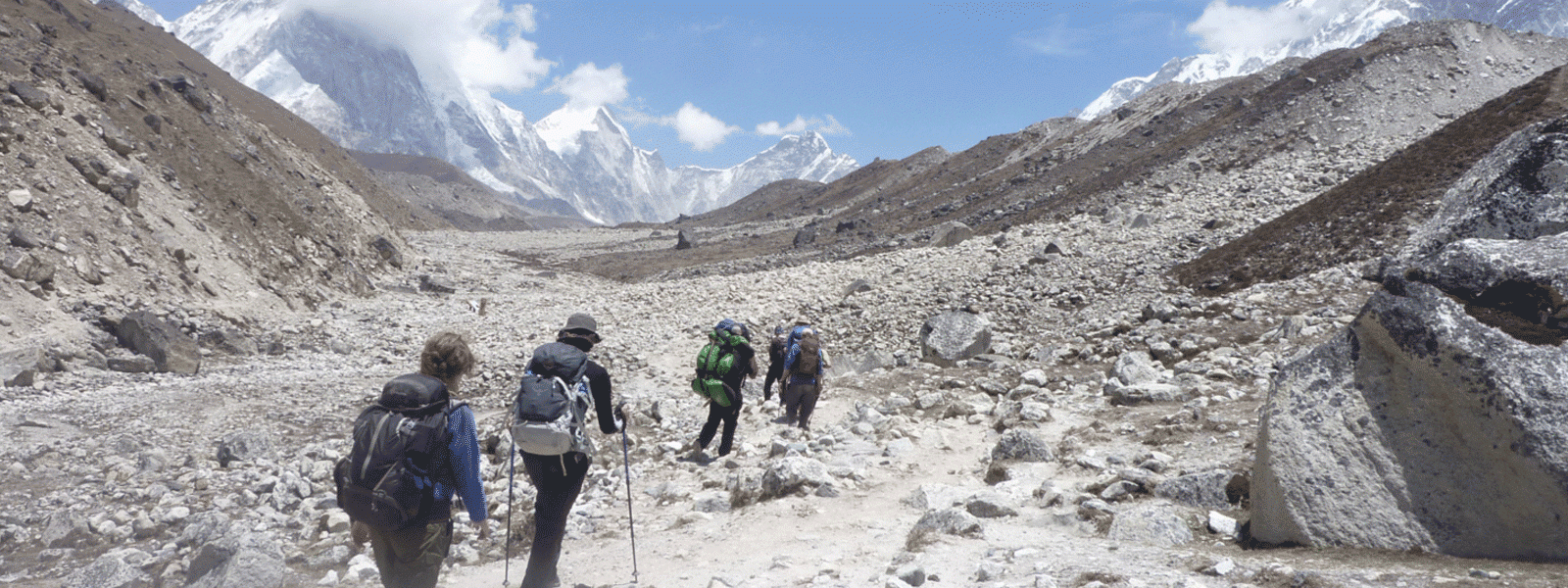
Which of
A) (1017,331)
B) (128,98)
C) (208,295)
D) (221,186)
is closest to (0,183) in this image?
(208,295)

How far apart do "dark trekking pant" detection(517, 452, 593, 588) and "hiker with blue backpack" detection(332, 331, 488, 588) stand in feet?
2.95

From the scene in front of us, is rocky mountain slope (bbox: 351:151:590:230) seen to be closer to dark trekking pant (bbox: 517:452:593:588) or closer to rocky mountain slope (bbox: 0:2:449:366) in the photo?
rocky mountain slope (bbox: 0:2:449:366)

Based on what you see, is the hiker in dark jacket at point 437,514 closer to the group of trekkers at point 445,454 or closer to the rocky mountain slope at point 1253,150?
the group of trekkers at point 445,454

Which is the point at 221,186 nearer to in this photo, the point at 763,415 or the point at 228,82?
the point at 763,415

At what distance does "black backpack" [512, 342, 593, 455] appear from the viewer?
16.1 feet

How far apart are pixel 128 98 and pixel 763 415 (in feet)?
73.7

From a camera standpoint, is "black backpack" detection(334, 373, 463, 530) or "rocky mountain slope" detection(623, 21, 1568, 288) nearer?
"black backpack" detection(334, 373, 463, 530)

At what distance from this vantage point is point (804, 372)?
33.4ft

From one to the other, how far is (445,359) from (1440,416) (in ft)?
18.6

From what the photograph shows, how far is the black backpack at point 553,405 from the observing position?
4918 millimetres

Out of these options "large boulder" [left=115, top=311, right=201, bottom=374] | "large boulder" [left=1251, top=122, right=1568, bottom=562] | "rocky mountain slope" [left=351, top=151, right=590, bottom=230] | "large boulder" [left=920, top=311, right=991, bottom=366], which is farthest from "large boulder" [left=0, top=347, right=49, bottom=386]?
"rocky mountain slope" [left=351, top=151, right=590, bottom=230]

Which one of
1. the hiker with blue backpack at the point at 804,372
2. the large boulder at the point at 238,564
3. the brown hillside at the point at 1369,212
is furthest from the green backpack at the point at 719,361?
the brown hillside at the point at 1369,212

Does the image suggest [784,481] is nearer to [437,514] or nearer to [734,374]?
[734,374]

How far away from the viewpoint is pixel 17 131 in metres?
16.1
